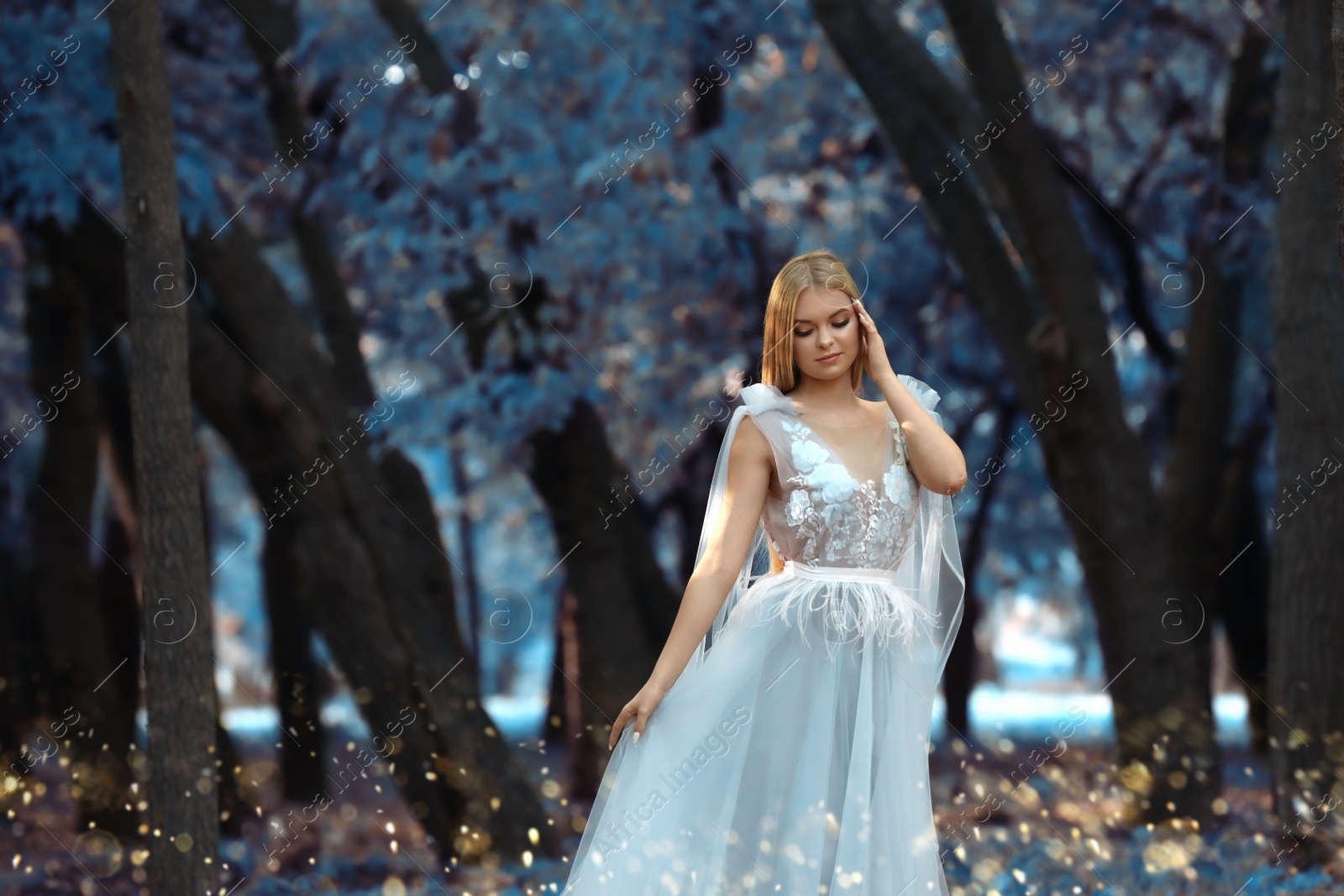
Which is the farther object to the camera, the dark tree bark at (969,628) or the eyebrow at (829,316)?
the dark tree bark at (969,628)

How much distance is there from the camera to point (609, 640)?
955 cm

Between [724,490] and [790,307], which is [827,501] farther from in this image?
[790,307]

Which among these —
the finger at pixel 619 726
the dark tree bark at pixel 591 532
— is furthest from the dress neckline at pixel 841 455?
the dark tree bark at pixel 591 532

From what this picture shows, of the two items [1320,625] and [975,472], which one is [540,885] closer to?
[1320,625]

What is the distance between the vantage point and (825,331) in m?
3.84

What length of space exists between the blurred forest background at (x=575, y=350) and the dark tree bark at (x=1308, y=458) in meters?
0.02

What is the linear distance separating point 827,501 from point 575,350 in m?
5.31

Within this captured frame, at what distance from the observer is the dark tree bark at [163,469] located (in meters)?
5.17

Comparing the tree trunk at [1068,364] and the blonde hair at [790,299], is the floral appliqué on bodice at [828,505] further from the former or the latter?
the tree trunk at [1068,364]

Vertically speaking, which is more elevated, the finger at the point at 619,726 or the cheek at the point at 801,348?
the cheek at the point at 801,348

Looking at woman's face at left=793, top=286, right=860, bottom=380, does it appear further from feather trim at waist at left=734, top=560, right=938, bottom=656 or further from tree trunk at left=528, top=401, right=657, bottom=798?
tree trunk at left=528, top=401, right=657, bottom=798

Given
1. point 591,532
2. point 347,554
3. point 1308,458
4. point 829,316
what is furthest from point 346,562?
point 1308,458

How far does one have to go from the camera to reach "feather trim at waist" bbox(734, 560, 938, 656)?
3.78 meters

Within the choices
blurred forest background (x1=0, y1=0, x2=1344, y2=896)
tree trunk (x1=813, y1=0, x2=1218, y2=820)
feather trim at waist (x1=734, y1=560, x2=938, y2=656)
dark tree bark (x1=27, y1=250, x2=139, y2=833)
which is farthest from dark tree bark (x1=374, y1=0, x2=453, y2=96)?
feather trim at waist (x1=734, y1=560, x2=938, y2=656)
